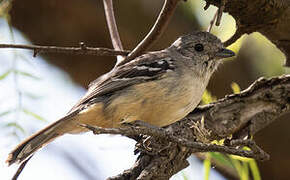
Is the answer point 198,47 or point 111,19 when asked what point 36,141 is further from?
point 198,47

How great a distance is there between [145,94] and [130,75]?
1.26 feet

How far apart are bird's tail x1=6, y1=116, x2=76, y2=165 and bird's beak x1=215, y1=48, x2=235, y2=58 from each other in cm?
138

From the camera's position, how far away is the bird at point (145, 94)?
4191 mm

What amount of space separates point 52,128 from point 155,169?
1.10 m

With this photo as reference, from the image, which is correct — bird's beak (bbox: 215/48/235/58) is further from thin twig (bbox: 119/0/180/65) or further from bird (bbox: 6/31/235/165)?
thin twig (bbox: 119/0/180/65)

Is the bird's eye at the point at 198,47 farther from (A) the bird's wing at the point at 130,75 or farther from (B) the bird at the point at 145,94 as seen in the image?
(A) the bird's wing at the point at 130,75

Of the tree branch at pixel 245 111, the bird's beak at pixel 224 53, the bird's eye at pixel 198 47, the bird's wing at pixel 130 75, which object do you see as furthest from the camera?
the bird's eye at pixel 198 47

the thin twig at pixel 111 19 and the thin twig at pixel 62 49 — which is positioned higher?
the thin twig at pixel 111 19

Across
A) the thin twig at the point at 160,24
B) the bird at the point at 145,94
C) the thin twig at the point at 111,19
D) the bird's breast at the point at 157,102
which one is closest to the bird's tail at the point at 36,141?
the bird at the point at 145,94

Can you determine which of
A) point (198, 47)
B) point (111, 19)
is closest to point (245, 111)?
point (198, 47)

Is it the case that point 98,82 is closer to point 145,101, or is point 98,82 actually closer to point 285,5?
point 145,101

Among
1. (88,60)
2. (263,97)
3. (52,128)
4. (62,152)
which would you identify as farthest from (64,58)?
(263,97)

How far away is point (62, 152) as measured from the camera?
6.98 m

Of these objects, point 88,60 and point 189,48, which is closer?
point 189,48
